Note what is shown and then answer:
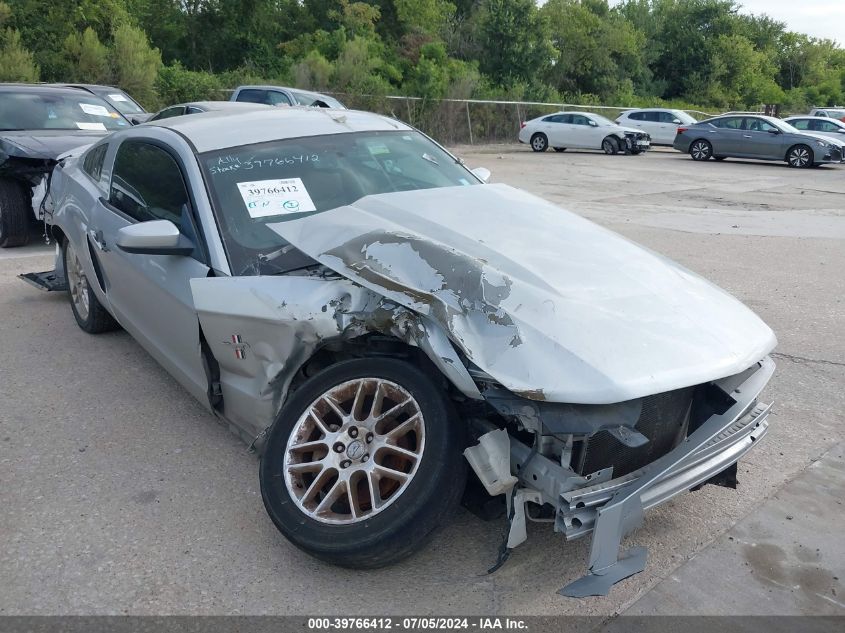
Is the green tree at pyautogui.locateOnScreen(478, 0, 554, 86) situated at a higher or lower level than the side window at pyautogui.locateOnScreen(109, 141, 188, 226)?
higher

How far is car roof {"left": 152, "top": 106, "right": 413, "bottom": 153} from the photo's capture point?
4102mm

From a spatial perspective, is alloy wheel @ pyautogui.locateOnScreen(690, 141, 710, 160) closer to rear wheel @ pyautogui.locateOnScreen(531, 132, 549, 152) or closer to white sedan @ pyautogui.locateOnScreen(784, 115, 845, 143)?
white sedan @ pyautogui.locateOnScreen(784, 115, 845, 143)

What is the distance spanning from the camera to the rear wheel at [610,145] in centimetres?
2588

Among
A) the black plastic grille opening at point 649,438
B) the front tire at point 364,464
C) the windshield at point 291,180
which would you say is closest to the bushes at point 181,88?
the windshield at point 291,180

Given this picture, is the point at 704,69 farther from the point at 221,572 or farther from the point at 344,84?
the point at 221,572

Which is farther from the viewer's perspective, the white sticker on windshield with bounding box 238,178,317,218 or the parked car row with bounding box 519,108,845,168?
the parked car row with bounding box 519,108,845,168

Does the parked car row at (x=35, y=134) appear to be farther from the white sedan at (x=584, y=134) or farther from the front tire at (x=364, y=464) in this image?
the white sedan at (x=584, y=134)

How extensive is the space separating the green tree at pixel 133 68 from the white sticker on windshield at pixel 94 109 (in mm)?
13613

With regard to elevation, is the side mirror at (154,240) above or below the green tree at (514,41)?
below

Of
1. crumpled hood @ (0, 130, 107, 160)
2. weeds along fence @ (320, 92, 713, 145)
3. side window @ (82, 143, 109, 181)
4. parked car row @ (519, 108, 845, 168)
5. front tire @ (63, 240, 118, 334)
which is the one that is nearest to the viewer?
side window @ (82, 143, 109, 181)

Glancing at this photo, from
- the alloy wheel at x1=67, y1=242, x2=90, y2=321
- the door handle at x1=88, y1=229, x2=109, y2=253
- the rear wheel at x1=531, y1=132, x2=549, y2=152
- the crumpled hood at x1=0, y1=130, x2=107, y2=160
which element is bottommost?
the rear wheel at x1=531, y1=132, x2=549, y2=152

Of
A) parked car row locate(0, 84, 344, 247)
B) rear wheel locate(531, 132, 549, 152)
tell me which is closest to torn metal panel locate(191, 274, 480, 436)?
parked car row locate(0, 84, 344, 247)

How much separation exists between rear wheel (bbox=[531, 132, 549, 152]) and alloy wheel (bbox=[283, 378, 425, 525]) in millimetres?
25225

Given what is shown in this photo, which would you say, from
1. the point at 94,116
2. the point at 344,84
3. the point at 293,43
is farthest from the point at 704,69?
the point at 94,116
